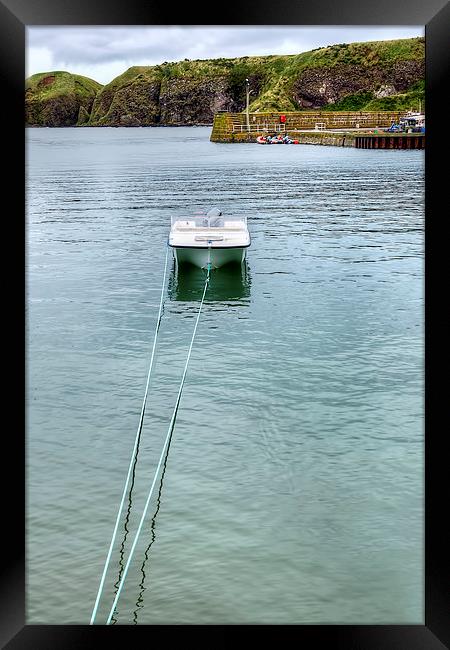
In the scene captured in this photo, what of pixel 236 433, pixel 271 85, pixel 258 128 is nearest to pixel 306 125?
pixel 258 128

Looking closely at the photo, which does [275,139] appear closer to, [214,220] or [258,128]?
[258,128]

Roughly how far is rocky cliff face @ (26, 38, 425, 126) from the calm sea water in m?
85.4

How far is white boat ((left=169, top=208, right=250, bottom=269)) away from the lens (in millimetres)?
21703

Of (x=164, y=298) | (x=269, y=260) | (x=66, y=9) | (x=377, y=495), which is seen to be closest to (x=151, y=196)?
(x=269, y=260)

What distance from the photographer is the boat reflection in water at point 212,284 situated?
21.1m

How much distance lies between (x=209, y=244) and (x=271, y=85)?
133 meters

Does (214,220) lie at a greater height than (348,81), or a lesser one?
lesser

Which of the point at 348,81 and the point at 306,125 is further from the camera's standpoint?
the point at 348,81

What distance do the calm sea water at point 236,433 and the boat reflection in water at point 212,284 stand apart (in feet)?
0.26

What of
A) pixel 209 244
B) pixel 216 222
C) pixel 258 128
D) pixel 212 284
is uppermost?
pixel 258 128


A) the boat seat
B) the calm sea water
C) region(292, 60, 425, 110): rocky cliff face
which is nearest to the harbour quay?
region(292, 60, 425, 110): rocky cliff face

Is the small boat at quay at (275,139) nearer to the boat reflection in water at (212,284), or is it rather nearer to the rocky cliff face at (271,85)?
the rocky cliff face at (271,85)

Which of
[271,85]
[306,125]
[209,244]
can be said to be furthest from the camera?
[271,85]
